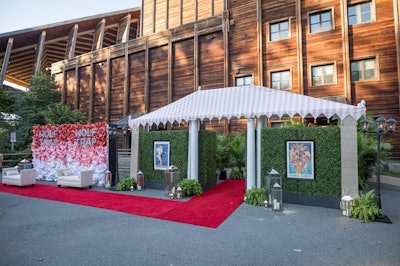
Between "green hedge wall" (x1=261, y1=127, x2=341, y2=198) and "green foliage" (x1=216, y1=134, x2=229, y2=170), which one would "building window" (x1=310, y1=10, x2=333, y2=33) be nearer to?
"green foliage" (x1=216, y1=134, x2=229, y2=170)

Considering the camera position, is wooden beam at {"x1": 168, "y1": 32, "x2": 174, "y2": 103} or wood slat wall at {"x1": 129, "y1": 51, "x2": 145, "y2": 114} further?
wood slat wall at {"x1": 129, "y1": 51, "x2": 145, "y2": 114}

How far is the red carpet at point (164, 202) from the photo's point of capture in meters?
6.04

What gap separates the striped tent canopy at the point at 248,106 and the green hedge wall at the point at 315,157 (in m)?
0.55

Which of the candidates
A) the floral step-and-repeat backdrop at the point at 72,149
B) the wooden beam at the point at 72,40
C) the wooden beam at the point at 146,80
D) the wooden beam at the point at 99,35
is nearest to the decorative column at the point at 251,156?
the floral step-and-repeat backdrop at the point at 72,149

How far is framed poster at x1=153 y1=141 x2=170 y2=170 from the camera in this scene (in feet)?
31.2

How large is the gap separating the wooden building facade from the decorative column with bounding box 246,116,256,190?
777 centimetres

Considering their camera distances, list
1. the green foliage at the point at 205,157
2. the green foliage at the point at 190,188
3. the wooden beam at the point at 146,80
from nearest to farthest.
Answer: the green foliage at the point at 190,188, the green foliage at the point at 205,157, the wooden beam at the point at 146,80

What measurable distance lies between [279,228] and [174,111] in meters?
5.62

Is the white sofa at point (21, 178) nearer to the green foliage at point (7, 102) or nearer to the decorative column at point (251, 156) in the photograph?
the decorative column at point (251, 156)

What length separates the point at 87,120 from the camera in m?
22.2

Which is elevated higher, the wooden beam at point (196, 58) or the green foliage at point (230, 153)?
the wooden beam at point (196, 58)

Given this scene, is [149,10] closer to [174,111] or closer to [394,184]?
[174,111]

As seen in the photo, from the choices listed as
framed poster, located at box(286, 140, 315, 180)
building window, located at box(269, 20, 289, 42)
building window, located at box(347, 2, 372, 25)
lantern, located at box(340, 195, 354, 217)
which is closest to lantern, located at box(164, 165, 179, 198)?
framed poster, located at box(286, 140, 315, 180)

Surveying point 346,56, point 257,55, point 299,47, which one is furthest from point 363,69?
point 257,55
